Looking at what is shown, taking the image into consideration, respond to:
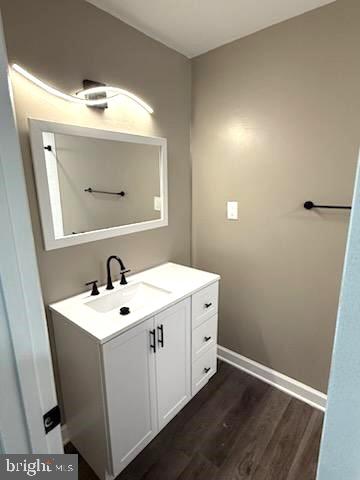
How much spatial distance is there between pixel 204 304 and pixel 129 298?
504 mm

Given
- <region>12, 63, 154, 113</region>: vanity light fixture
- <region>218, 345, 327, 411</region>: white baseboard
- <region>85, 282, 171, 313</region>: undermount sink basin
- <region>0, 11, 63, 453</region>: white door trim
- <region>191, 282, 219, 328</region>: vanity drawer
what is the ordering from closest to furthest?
<region>0, 11, 63, 453</region>: white door trim, <region>12, 63, 154, 113</region>: vanity light fixture, <region>85, 282, 171, 313</region>: undermount sink basin, <region>191, 282, 219, 328</region>: vanity drawer, <region>218, 345, 327, 411</region>: white baseboard

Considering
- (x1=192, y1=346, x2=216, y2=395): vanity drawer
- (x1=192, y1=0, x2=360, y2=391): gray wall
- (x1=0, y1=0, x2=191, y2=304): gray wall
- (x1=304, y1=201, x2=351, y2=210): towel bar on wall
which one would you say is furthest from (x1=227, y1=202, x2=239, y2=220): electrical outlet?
(x1=192, y1=346, x2=216, y2=395): vanity drawer

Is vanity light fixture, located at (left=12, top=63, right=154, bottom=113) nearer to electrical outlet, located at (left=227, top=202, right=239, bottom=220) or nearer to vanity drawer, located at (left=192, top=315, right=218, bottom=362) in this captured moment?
electrical outlet, located at (left=227, top=202, right=239, bottom=220)

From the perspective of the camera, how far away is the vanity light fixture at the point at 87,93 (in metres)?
1.20

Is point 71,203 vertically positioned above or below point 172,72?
below

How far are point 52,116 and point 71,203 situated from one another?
1.46ft

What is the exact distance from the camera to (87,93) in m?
1.40

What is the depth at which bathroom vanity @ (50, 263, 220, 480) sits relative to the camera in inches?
48.4

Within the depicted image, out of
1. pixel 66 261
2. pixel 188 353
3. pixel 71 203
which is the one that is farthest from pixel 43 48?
pixel 188 353

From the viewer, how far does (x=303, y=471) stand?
1382 millimetres

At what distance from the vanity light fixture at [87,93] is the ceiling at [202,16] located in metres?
0.41

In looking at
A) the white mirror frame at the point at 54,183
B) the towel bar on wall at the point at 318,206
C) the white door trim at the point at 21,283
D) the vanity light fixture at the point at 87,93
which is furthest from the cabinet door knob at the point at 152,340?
the vanity light fixture at the point at 87,93

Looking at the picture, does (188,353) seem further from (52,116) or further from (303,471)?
(52,116)

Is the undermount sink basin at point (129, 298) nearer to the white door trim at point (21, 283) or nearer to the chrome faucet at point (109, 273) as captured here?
the chrome faucet at point (109, 273)
